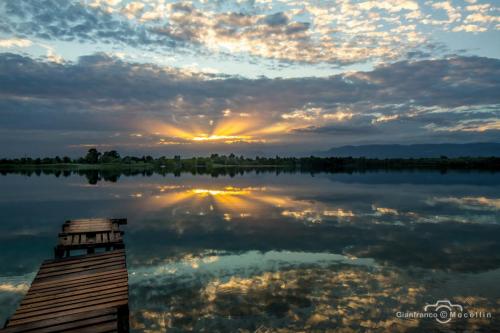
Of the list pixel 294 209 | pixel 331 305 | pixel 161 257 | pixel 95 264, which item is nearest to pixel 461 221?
pixel 294 209

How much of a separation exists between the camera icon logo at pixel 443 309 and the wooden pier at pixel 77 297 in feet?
36.5

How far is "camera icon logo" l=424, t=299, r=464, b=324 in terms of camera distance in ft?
43.9

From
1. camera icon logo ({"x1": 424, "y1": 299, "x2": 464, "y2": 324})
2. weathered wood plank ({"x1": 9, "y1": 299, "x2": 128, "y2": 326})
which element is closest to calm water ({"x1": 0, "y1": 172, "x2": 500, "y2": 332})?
camera icon logo ({"x1": 424, "y1": 299, "x2": 464, "y2": 324})

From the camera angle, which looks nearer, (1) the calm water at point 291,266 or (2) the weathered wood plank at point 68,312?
(2) the weathered wood plank at point 68,312

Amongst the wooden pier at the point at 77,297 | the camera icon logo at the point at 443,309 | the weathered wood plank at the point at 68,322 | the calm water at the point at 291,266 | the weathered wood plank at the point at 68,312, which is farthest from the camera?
the calm water at the point at 291,266

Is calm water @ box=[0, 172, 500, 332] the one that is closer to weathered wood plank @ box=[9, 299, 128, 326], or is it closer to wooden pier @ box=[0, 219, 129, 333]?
wooden pier @ box=[0, 219, 129, 333]

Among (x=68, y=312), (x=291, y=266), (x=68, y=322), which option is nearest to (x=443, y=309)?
(x=291, y=266)

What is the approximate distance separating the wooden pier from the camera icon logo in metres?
11.1

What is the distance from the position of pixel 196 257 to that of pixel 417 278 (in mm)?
12313

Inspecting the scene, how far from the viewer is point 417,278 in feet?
59.2

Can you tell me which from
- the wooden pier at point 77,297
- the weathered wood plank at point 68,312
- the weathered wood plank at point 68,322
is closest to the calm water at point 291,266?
the wooden pier at point 77,297

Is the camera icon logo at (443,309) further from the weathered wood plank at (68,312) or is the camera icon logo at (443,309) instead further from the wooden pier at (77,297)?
the weathered wood plank at (68,312)

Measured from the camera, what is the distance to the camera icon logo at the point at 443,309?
13.4 meters

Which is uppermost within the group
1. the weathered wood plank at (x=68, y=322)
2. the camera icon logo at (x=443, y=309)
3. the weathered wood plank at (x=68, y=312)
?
the weathered wood plank at (x=68, y=322)
